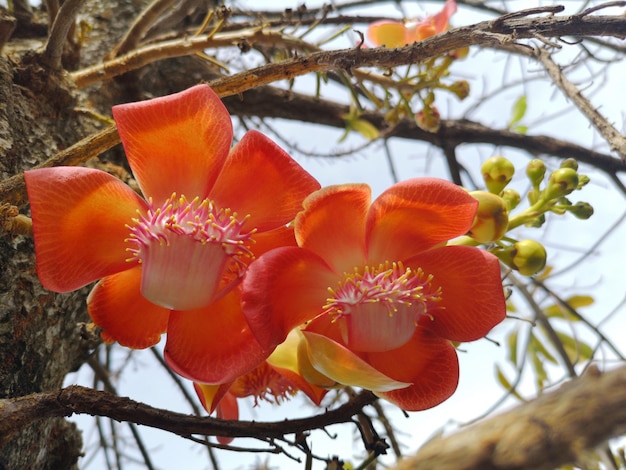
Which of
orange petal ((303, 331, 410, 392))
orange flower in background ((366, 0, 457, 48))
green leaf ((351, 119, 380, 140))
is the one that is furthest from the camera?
green leaf ((351, 119, 380, 140))

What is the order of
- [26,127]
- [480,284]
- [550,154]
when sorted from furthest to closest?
[550,154] < [26,127] < [480,284]

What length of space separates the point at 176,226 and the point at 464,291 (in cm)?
33

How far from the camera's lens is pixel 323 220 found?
2.28 ft

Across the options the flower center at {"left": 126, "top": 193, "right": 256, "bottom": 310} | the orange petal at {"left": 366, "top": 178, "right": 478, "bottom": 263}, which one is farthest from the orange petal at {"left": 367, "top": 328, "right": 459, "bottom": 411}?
the flower center at {"left": 126, "top": 193, "right": 256, "bottom": 310}

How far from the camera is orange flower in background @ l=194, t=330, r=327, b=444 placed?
0.71 meters

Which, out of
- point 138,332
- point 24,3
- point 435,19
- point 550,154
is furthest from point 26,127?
point 550,154

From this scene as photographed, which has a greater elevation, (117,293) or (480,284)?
(117,293)

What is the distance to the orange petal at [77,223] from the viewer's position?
0.63m

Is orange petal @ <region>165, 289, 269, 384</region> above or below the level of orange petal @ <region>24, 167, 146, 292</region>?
below

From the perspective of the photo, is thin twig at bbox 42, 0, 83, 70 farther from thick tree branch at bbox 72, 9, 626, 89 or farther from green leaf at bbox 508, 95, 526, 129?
green leaf at bbox 508, 95, 526, 129

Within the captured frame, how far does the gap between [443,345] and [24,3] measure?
1.30m

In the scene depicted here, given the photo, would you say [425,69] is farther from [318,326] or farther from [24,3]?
[24,3]

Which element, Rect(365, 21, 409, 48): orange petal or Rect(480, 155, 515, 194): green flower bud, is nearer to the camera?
Rect(480, 155, 515, 194): green flower bud

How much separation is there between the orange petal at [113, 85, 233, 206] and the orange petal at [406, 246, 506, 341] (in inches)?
10.3
